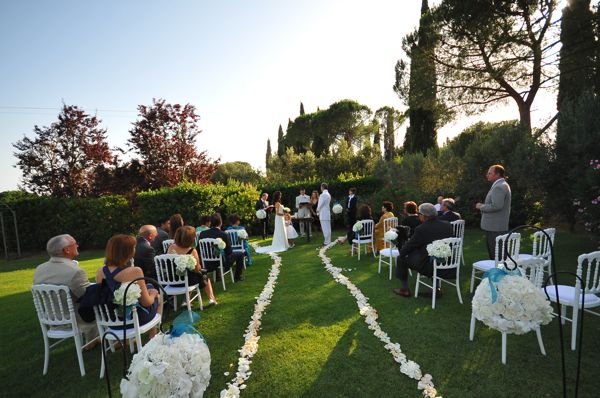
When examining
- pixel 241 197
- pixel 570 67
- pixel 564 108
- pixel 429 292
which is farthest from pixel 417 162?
pixel 429 292

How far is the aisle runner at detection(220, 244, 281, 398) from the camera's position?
318 centimetres

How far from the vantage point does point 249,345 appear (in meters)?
4.01

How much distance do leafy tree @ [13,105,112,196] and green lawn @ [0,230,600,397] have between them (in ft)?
36.1

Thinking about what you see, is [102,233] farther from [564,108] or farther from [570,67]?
[570,67]

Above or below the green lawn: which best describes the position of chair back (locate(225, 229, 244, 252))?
above

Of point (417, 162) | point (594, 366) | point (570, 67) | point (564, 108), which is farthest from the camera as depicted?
point (417, 162)

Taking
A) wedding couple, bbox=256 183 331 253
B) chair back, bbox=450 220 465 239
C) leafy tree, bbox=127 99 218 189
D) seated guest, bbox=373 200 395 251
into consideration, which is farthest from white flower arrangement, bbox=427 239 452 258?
leafy tree, bbox=127 99 218 189

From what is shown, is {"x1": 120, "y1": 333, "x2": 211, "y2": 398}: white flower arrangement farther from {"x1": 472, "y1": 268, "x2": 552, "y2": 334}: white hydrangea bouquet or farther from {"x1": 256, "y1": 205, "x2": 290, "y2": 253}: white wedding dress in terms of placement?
{"x1": 256, "y1": 205, "x2": 290, "y2": 253}: white wedding dress

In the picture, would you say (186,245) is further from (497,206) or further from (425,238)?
(497,206)

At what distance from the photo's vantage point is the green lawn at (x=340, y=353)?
123 inches

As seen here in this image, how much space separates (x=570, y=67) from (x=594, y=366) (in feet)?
37.7

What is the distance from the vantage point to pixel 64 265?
3.79m

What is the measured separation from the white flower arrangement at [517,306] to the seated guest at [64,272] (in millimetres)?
4311

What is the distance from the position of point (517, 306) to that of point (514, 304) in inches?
1.1
